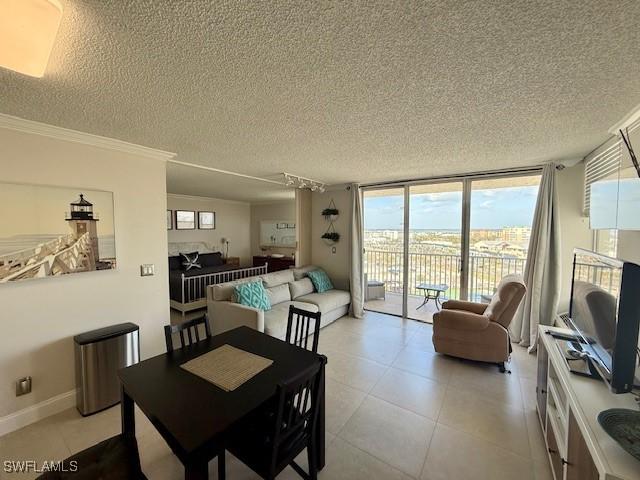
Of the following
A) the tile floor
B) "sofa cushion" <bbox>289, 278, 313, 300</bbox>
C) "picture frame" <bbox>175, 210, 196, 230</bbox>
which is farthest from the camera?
"picture frame" <bbox>175, 210, 196, 230</bbox>

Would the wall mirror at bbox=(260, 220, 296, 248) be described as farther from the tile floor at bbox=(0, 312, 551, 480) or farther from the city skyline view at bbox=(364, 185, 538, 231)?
the tile floor at bbox=(0, 312, 551, 480)

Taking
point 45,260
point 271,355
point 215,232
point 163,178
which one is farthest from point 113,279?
point 215,232

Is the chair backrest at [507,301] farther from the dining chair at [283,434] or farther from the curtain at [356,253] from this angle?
the dining chair at [283,434]

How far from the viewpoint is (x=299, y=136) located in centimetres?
226

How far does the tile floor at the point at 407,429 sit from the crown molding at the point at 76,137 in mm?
2274

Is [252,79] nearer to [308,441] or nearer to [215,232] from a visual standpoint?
[308,441]

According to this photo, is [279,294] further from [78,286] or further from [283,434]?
[283,434]

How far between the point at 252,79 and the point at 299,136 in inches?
34.9

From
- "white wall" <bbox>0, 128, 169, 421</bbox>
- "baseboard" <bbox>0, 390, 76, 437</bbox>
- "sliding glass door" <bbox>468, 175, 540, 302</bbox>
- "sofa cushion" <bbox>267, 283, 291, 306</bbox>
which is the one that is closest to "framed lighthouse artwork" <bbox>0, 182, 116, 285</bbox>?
"white wall" <bbox>0, 128, 169, 421</bbox>

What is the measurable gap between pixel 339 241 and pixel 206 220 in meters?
4.09

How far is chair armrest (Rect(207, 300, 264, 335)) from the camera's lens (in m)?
2.97

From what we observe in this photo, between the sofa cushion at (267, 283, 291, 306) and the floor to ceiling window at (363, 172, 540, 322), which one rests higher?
the floor to ceiling window at (363, 172, 540, 322)

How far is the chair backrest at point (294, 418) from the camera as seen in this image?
116cm

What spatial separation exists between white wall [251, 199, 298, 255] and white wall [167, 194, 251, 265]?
172 millimetres
